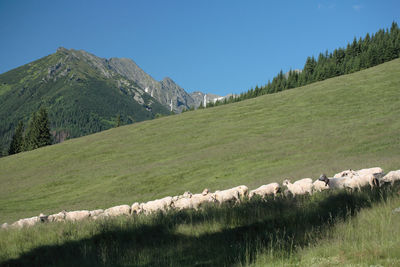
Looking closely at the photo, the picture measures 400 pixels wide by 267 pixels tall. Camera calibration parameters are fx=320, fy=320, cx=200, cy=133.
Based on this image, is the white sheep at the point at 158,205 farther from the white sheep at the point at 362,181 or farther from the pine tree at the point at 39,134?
the pine tree at the point at 39,134

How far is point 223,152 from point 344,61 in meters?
90.2

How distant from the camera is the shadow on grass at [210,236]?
20.7 feet

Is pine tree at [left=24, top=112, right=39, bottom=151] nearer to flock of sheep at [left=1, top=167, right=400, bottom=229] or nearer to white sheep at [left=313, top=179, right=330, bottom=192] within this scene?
flock of sheep at [left=1, top=167, right=400, bottom=229]

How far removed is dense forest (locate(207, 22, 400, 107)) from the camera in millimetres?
89125

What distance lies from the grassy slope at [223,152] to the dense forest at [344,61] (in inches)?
1498

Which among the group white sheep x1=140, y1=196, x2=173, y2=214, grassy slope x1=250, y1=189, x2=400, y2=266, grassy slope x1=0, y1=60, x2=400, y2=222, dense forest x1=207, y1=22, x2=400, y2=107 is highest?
dense forest x1=207, y1=22, x2=400, y2=107

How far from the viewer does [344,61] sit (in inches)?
4163

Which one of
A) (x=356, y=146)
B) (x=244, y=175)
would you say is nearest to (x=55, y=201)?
(x=244, y=175)

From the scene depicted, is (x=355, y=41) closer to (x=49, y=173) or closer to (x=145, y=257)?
(x=49, y=173)

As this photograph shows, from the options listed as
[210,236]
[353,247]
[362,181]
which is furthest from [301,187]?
[353,247]

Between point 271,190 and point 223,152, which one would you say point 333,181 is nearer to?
point 271,190

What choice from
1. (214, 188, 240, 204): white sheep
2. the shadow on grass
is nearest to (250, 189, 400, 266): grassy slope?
the shadow on grass

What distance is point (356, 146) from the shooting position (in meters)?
25.2

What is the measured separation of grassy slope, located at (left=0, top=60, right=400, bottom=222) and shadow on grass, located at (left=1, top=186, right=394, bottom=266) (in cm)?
999
